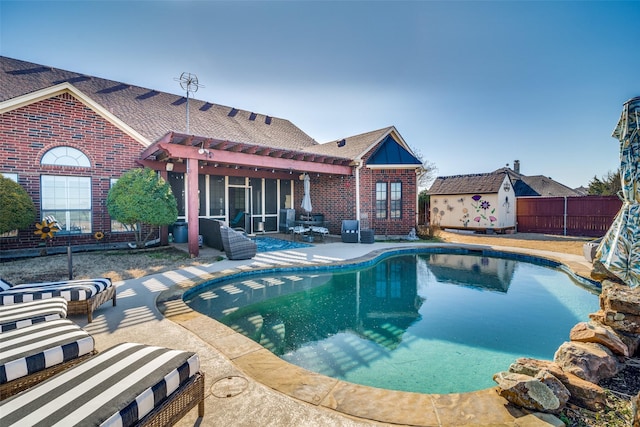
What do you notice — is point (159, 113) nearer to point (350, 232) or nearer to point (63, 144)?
point (63, 144)

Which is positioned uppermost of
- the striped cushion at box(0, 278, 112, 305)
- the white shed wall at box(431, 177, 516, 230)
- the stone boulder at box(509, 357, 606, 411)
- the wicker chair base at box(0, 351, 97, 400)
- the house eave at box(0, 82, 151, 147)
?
the house eave at box(0, 82, 151, 147)

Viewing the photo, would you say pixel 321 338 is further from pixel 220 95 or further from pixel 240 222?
pixel 220 95

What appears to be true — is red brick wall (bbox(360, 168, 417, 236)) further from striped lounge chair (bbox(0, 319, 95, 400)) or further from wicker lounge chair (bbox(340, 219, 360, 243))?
striped lounge chair (bbox(0, 319, 95, 400))

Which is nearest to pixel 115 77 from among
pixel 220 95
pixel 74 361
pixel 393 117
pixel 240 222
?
pixel 220 95

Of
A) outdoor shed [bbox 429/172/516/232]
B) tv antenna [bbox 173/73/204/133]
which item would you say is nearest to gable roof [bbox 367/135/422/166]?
outdoor shed [bbox 429/172/516/232]

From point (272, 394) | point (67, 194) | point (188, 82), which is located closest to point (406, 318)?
point (272, 394)

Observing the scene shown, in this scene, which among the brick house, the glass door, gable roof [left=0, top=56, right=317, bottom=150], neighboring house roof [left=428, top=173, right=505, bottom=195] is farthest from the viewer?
neighboring house roof [left=428, top=173, right=505, bottom=195]

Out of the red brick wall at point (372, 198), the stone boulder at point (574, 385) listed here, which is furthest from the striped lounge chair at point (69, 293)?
the red brick wall at point (372, 198)

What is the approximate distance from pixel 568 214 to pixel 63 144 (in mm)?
22384

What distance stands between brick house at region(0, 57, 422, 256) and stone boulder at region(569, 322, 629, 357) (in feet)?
26.3

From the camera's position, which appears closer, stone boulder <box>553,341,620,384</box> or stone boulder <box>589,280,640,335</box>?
stone boulder <box>553,341,620,384</box>

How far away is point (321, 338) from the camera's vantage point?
13.4 ft

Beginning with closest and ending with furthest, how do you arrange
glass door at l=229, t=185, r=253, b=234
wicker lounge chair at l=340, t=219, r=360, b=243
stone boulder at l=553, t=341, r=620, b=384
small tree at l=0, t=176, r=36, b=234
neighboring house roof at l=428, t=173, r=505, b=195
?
1. stone boulder at l=553, t=341, r=620, b=384
2. small tree at l=0, t=176, r=36, b=234
3. wicker lounge chair at l=340, t=219, r=360, b=243
4. glass door at l=229, t=185, r=253, b=234
5. neighboring house roof at l=428, t=173, r=505, b=195

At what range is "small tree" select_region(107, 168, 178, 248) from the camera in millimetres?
8250
